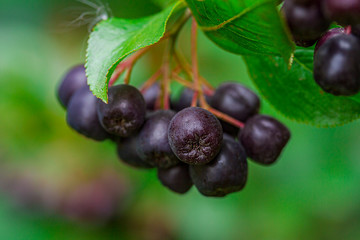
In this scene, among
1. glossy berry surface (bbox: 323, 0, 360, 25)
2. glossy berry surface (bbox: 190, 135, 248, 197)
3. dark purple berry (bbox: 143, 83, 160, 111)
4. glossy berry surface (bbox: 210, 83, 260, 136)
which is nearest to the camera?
glossy berry surface (bbox: 323, 0, 360, 25)

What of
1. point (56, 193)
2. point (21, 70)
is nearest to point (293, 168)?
point (56, 193)

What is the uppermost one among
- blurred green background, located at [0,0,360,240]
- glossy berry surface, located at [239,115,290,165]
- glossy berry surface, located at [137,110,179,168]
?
glossy berry surface, located at [137,110,179,168]

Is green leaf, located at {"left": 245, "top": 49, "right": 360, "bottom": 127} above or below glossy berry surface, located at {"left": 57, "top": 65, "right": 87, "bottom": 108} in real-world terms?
below

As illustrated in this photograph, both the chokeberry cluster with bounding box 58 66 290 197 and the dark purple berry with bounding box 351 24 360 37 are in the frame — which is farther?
the chokeberry cluster with bounding box 58 66 290 197

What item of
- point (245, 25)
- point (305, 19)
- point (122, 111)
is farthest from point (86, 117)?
point (305, 19)

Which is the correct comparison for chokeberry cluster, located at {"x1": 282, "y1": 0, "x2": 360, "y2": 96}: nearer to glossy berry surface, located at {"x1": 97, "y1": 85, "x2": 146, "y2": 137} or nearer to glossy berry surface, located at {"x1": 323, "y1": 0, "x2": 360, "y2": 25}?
glossy berry surface, located at {"x1": 323, "y1": 0, "x2": 360, "y2": 25}

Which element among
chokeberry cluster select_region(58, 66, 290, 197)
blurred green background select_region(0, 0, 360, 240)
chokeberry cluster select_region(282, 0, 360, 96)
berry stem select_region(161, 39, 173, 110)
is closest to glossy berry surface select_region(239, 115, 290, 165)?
chokeberry cluster select_region(58, 66, 290, 197)

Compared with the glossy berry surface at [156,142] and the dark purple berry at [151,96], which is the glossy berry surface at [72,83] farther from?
the glossy berry surface at [156,142]

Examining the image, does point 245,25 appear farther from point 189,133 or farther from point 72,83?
point 72,83

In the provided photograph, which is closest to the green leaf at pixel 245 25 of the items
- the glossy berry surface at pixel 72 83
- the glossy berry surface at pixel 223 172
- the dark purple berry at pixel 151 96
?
the glossy berry surface at pixel 223 172

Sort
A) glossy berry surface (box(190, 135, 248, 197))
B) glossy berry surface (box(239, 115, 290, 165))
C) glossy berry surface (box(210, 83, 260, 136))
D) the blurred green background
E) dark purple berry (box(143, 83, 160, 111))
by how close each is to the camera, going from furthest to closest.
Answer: the blurred green background → dark purple berry (box(143, 83, 160, 111)) → glossy berry surface (box(210, 83, 260, 136)) → glossy berry surface (box(239, 115, 290, 165)) → glossy berry surface (box(190, 135, 248, 197))
